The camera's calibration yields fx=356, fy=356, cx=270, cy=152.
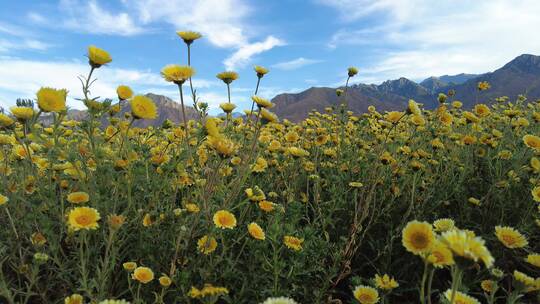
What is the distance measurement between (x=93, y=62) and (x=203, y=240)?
119 centimetres

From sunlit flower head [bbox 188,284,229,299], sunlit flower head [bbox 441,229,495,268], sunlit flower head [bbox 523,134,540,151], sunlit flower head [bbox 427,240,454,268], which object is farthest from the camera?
sunlit flower head [bbox 523,134,540,151]

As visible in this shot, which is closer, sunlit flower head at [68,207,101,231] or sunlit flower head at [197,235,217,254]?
sunlit flower head at [68,207,101,231]

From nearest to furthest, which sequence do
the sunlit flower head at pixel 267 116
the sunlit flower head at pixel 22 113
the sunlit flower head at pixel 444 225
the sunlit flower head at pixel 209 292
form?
the sunlit flower head at pixel 444 225
the sunlit flower head at pixel 209 292
the sunlit flower head at pixel 22 113
the sunlit flower head at pixel 267 116


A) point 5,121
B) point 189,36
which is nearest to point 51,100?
point 5,121

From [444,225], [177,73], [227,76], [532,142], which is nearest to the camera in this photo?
[444,225]

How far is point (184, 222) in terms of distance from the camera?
2170 mm

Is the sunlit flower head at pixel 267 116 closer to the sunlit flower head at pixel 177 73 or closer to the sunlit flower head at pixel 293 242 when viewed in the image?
the sunlit flower head at pixel 177 73

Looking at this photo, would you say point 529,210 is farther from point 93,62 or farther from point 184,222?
point 93,62

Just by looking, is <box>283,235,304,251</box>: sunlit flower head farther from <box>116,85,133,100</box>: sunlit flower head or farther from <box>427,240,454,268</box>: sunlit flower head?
<box>116,85,133,100</box>: sunlit flower head

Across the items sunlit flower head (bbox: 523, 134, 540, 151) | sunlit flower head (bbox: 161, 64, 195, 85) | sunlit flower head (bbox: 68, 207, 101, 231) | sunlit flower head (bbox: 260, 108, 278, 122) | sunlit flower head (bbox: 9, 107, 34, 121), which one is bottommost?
sunlit flower head (bbox: 68, 207, 101, 231)

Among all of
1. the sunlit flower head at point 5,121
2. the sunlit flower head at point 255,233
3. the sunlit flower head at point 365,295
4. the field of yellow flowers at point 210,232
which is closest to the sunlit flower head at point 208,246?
the field of yellow flowers at point 210,232

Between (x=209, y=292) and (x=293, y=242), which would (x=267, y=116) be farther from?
(x=209, y=292)

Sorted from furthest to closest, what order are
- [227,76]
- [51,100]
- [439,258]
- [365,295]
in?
[227,76] < [51,100] < [365,295] < [439,258]

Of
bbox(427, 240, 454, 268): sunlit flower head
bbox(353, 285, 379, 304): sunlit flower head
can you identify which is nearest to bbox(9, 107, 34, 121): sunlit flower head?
bbox(353, 285, 379, 304): sunlit flower head
